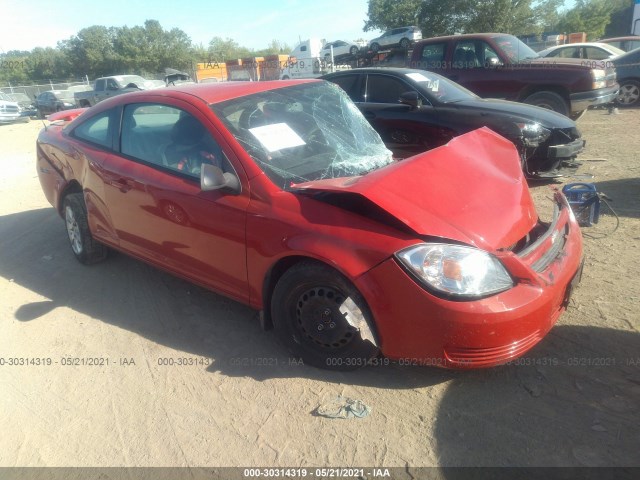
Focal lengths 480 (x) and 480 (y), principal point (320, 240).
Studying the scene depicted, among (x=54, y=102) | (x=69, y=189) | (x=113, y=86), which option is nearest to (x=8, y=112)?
(x=54, y=102)

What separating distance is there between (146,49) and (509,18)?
1390 inches

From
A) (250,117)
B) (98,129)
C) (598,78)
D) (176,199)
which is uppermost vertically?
(250,117)

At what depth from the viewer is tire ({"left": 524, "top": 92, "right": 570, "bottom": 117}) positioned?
28.1 ft

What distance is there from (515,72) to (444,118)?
11.6 ft

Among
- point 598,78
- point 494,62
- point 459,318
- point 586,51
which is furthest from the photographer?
point 586,51

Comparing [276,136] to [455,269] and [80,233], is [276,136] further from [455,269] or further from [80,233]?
[80,233]

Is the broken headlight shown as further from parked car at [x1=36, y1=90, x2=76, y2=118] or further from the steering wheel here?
parked car at [x1=36, y1=90, x2=76, y2=118]

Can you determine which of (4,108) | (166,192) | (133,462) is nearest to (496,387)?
(133,462)

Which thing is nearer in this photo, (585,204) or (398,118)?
(585,204)

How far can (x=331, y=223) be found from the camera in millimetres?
2561

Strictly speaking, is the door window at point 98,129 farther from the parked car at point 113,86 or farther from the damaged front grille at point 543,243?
the parked car at point 113,86

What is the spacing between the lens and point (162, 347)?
3262mm

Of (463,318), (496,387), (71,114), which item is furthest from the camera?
(71,114)

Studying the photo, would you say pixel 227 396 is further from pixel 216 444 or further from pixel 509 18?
pixel 509 18
